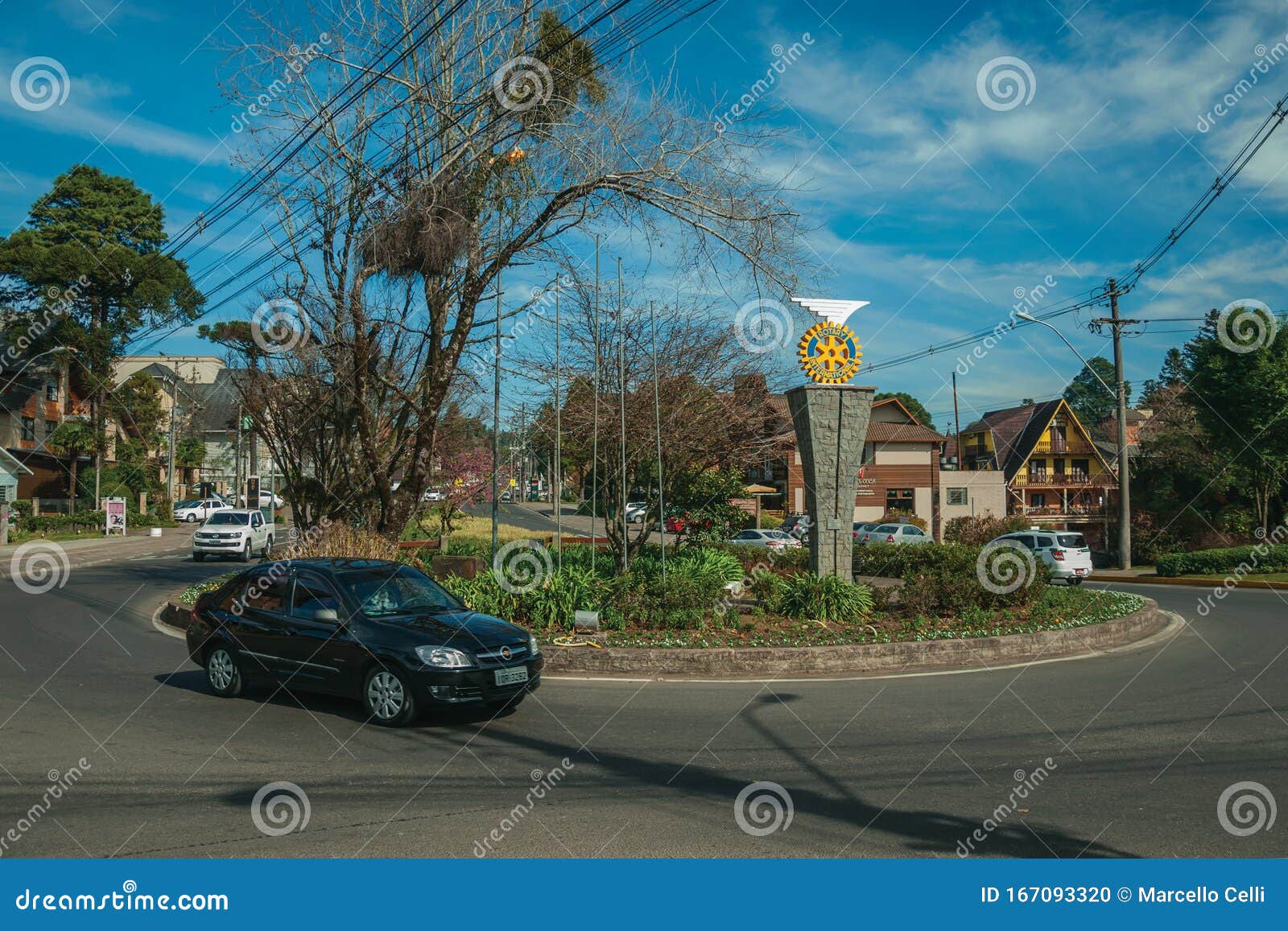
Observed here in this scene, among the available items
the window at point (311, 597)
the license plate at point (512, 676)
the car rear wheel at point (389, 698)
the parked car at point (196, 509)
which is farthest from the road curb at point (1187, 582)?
the parked car at point (196, 509)

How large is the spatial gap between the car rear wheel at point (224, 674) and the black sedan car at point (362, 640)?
1cm

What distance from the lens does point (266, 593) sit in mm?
9859

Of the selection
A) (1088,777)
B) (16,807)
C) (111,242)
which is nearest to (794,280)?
(1088,777)

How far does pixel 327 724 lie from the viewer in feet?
28.3

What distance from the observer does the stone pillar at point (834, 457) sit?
49.2 feet

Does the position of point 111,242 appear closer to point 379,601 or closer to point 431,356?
point 431,356

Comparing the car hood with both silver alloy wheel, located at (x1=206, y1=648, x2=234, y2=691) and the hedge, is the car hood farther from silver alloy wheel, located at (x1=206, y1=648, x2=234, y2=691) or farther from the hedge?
the hedge

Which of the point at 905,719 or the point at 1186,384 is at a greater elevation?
the point at 1186,384

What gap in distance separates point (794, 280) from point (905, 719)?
26.0ft
